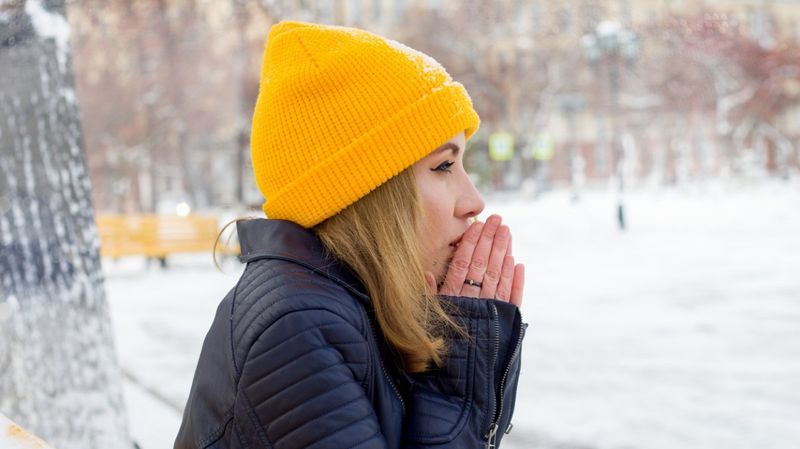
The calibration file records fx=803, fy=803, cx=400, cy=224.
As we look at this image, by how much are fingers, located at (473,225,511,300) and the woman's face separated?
0.07 metres

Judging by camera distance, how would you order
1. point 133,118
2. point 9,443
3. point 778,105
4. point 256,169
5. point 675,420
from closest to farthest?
point 9,443, point 256,169, point 675,420, point 778,105, point 133,118

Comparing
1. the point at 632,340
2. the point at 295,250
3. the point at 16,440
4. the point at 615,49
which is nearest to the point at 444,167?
the point at 295,250

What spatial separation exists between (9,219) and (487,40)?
29.8 metres

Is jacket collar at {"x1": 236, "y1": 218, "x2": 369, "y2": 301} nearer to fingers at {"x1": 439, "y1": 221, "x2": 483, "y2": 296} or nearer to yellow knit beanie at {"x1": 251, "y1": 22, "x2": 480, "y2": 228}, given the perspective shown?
yellow knit beanie at {"x1": 251, "y1": 22, "x2": 480, "y2": 228}

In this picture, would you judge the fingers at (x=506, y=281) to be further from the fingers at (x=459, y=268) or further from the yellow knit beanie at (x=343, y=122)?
the yellow knit beanie at (x=343, y=122)

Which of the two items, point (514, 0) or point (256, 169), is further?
point (514, 0)

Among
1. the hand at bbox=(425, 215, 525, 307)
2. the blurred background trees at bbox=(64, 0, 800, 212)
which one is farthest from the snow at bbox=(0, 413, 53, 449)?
the blurred background trees at bbox=(64, 0, 800, 212)

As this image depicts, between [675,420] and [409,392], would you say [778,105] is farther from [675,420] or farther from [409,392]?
[409,392]

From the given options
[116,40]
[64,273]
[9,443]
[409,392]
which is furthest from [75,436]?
[116,40]

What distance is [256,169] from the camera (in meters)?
1.65

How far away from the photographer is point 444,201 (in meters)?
1.59

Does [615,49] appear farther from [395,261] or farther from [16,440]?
[16,440]

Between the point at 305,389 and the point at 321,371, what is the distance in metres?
0.04

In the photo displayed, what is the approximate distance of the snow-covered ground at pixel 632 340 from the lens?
442cm
